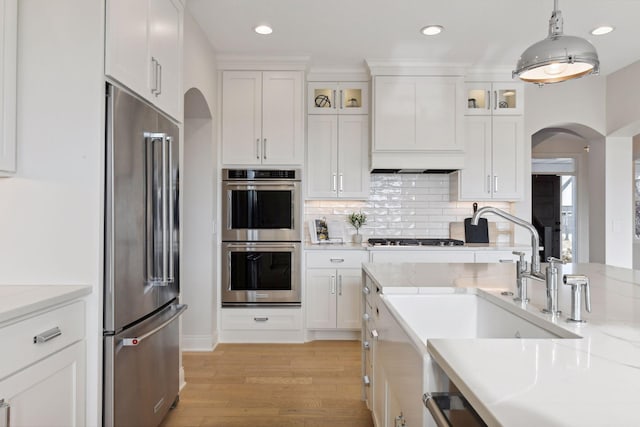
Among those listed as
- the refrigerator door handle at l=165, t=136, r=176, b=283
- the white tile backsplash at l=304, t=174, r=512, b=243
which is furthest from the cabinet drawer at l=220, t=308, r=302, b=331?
the refrigerator door handle at l=165, t=136, r=176, b=283

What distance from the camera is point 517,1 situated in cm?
279

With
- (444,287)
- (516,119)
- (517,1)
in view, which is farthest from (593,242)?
(444,287)

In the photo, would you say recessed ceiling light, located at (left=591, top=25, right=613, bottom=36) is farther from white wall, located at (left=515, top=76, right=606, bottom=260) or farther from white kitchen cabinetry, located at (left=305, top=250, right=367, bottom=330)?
white kitchen cabinetry, located at (left=305, top=250, right=367, bottom=330)

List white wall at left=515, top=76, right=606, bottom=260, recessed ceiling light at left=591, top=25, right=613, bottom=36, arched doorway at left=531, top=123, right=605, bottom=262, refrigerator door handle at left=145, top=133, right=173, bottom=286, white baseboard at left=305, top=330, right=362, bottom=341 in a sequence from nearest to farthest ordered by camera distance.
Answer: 1. refrigerator door handle at left=145, top=133, right=173, bottom=286
2. recessed ceiling light at left=591, top=25, right=613, bottom=36
3. white baseboard at left=305, top=330, right=362, bottom=341
4. white wall at left=515, top=76, right=606, bottom=260
5. arched doorway at left=531, top=123, right=605, bottom=262

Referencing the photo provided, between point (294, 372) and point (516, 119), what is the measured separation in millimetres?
3337

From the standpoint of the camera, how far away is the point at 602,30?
10.6 ft

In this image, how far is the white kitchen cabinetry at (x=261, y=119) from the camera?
3.81 meters

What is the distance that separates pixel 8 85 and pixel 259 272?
251cm

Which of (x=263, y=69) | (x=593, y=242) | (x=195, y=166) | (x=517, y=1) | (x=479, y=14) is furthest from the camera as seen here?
(x=593, y=242)

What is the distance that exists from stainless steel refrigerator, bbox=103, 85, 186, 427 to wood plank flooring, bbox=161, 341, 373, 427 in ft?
1.22

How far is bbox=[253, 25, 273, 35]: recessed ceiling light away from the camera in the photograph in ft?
10.5

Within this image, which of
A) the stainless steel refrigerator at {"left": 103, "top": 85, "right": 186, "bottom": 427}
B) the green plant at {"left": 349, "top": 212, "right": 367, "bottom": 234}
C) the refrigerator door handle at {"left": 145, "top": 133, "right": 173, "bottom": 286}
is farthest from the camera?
the green plant at {"left": 349, "top": 212, "right": 367, "bottom": 234}

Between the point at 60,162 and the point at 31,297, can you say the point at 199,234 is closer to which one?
the point at 60,162

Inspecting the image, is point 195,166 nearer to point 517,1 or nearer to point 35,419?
point 35,419
